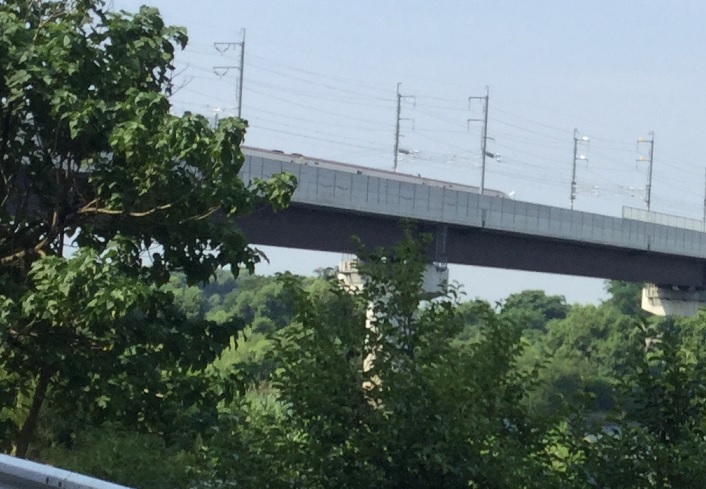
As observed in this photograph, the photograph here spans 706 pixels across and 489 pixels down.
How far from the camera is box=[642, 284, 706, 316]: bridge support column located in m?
71.0

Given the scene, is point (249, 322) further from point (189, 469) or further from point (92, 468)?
point (92, 468)

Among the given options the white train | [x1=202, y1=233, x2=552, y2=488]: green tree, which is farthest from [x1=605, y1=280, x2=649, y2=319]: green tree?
[x1=202, y1=233, x2=552, y2=488]: green tree

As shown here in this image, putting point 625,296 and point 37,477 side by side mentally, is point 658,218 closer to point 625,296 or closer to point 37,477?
point 37,477

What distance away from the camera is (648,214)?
217 ft

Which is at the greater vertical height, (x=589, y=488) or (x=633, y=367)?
(x=633, y=367)

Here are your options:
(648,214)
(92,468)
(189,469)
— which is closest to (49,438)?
(92,468)

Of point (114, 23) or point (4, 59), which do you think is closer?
point (4, 59)

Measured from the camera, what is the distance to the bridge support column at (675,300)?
71.0 m

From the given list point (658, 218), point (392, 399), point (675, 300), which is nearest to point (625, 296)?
point (675, 300)

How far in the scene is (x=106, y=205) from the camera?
39.1 feet

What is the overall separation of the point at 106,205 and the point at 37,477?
6295 mm

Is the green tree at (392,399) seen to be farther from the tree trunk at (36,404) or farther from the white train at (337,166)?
the white train at (337,166)

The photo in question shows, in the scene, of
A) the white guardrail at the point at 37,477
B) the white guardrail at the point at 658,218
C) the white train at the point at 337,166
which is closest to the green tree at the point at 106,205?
the white guardrail at the point at 37,477

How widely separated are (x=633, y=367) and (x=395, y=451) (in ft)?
9.36
